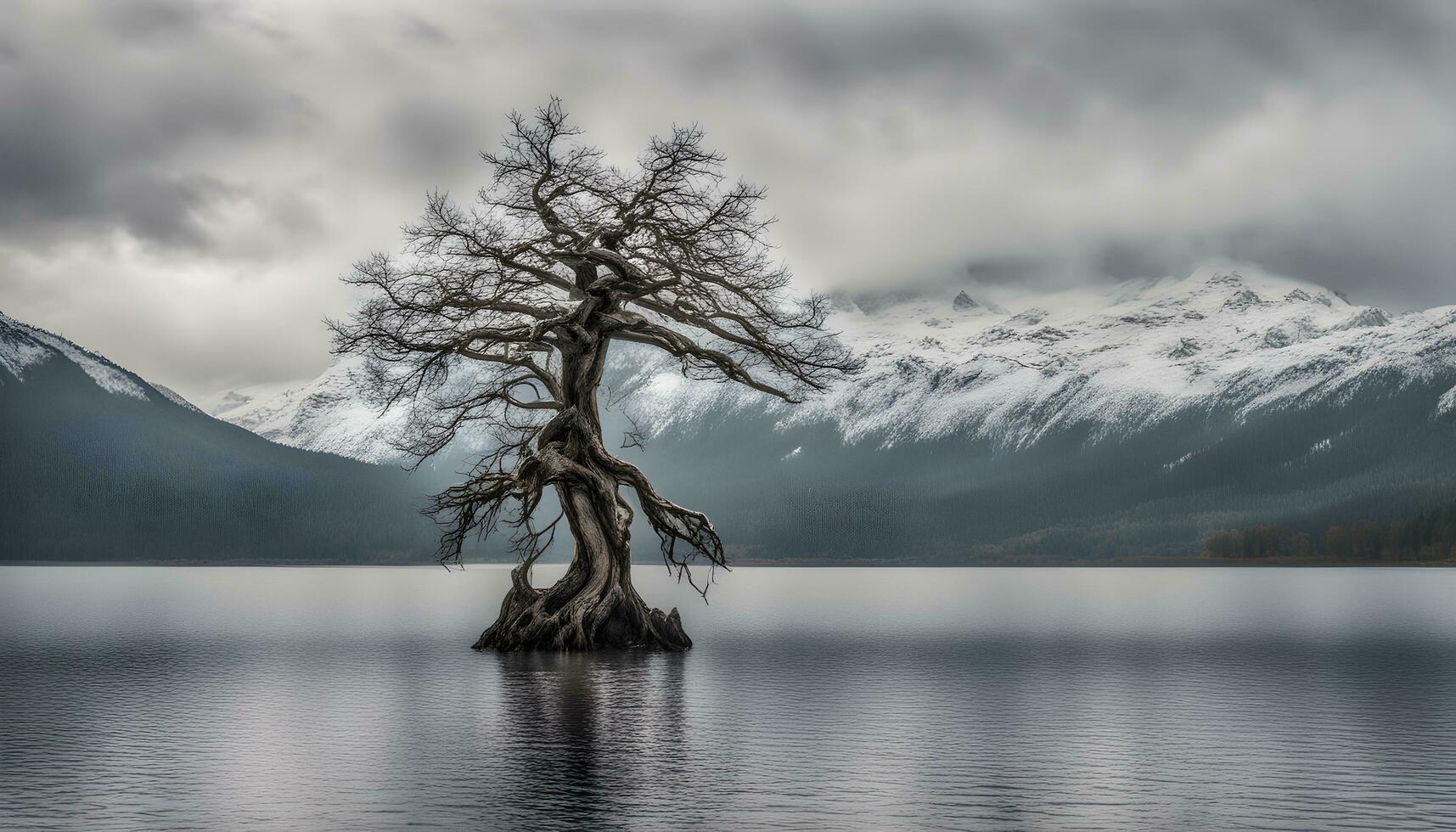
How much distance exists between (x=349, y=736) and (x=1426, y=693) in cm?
2685

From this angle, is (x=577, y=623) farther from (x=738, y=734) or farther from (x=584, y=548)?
(x=738, y=734)

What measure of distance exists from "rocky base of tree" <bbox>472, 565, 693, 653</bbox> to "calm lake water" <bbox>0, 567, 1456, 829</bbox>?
1.14 metres

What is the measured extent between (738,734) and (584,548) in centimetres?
1595

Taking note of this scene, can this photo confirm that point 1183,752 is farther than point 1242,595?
No

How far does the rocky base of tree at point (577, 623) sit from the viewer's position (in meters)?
42.1

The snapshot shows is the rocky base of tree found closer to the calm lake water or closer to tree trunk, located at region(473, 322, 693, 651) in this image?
tree trunk, located at region(473, 322, 693, 651)

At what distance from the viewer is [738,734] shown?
88.6 feet

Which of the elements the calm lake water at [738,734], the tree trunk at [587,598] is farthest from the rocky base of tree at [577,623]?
the calm lake water at [738,734]

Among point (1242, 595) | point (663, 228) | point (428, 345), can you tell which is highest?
point (663, 228)

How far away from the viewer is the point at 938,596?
387ft

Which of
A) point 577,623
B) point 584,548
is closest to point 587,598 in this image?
point 577,623

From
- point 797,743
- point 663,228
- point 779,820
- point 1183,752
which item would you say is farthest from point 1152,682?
point 779,820

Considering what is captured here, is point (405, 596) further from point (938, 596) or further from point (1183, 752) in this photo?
point (1183, 752)

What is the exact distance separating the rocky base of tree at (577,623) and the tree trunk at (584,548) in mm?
27
